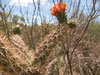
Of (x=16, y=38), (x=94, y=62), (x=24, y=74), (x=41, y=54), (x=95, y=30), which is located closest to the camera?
(x=24, y=74)

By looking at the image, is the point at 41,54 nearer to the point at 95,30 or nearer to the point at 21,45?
the point at 21,45

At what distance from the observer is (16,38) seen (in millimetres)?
1736

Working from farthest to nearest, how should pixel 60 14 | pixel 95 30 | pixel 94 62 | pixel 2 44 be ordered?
pixel 95 30 → pixel 94 62 → pixel 60 14 → pixel 2 44

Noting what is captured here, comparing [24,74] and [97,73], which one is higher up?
[24,74]

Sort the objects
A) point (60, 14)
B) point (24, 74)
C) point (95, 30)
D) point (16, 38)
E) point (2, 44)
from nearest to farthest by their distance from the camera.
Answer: point (2, 44), point (24, 74), point (60, 14), point (16, 38), point (95, 30)

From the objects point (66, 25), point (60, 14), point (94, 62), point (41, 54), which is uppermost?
point (60, 14)

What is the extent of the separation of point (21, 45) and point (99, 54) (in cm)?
295

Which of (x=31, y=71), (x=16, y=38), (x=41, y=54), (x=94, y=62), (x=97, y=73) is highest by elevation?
(x=16, y=38)

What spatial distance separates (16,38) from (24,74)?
Result: 0.61 m

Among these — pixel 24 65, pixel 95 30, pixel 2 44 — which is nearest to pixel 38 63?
→ pixel 24 65

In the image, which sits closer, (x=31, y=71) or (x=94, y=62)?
(x=31, y=71)

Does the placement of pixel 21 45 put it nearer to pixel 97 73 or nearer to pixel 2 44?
pixel 2 44

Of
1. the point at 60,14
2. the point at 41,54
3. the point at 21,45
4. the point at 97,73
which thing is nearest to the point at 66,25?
the point at 60,14

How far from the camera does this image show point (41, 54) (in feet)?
4.81
